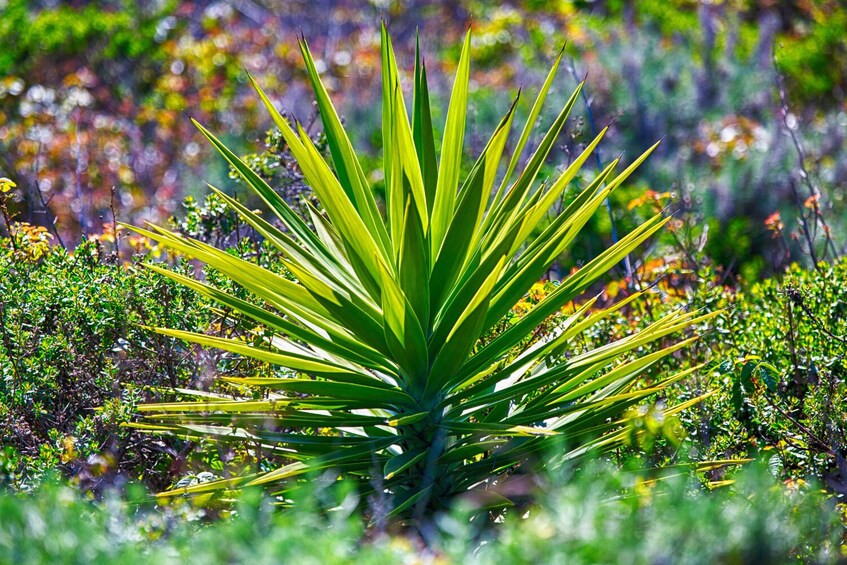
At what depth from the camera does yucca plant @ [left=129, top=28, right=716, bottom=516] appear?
2582 millimetres

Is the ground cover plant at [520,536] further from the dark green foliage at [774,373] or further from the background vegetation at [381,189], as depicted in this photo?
the dark green foliage at [774,373]

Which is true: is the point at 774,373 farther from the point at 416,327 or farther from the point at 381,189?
the point at 381,189

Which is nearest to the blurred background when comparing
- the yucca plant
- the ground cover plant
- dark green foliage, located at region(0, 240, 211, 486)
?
dark green foliage, located at region(0, 240, 211, 486)

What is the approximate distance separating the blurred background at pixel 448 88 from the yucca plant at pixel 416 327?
1991mm

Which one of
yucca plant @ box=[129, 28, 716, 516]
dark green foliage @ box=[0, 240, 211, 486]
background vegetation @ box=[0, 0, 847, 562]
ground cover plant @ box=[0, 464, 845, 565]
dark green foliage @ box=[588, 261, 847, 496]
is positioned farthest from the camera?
dark green foliage @ box=[0, 240, 211, 486]

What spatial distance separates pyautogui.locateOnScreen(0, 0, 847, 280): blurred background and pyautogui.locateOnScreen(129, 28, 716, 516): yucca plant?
1.99 meters

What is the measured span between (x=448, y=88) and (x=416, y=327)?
24.1 ft

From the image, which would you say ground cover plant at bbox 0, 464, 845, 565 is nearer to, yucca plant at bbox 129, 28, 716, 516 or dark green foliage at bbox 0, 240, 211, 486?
yucca plant at bbox 129, 28, 716, 516

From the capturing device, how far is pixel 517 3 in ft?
45.3

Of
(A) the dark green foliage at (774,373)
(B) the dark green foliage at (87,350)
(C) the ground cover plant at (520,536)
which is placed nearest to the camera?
(C) the ground cover plant at (520,536)

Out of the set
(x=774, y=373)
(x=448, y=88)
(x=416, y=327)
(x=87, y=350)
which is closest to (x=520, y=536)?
(x=416, y=327)

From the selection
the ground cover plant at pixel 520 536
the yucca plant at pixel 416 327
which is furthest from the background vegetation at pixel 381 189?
the yucca plant at pixel 416 327

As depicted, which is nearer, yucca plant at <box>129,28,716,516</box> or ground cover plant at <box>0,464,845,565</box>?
ground cover plant at <box>0,464,845,565</box>

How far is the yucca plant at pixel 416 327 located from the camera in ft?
8.47
